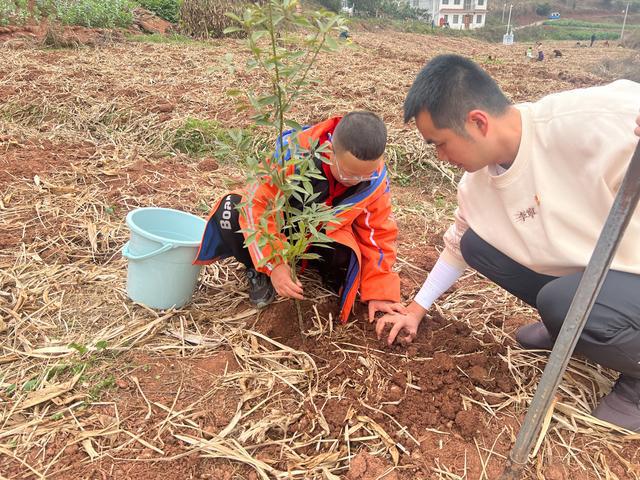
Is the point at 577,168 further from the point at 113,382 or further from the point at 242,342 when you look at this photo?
the point at 113,382

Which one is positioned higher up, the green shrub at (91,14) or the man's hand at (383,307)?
the green shrub at (91,14)

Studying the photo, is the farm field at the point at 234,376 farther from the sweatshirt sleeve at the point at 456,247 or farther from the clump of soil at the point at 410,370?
the sweatshirt sleeve at the point at 456,247

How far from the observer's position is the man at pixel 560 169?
1.59m

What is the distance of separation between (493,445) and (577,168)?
92 centimetres

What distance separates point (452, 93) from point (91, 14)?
10.9 m

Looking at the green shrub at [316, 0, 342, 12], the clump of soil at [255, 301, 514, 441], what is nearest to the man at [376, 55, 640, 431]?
the clump of soil at [255, 301, 514, 441]

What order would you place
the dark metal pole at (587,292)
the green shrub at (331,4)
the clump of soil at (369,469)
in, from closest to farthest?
the dark metal pole at (587,292) < the clump of soil at (369,469) < the green shrub at (331,4)

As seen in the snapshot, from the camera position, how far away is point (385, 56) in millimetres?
10297

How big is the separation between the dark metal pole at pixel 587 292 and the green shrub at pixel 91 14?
11105 millimetres

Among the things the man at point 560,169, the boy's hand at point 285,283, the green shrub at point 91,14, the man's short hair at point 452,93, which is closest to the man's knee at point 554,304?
Answer: the man at point 560,169

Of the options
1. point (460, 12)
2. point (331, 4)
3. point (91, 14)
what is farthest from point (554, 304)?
point (460, 12)

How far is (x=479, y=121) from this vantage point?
1646mm

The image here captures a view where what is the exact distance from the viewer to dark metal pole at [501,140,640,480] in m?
1.05

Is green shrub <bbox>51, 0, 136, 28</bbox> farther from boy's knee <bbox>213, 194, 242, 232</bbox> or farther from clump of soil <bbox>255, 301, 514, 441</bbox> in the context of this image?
clump of soil <bbox>255, 301, 514, 441</bbox>
